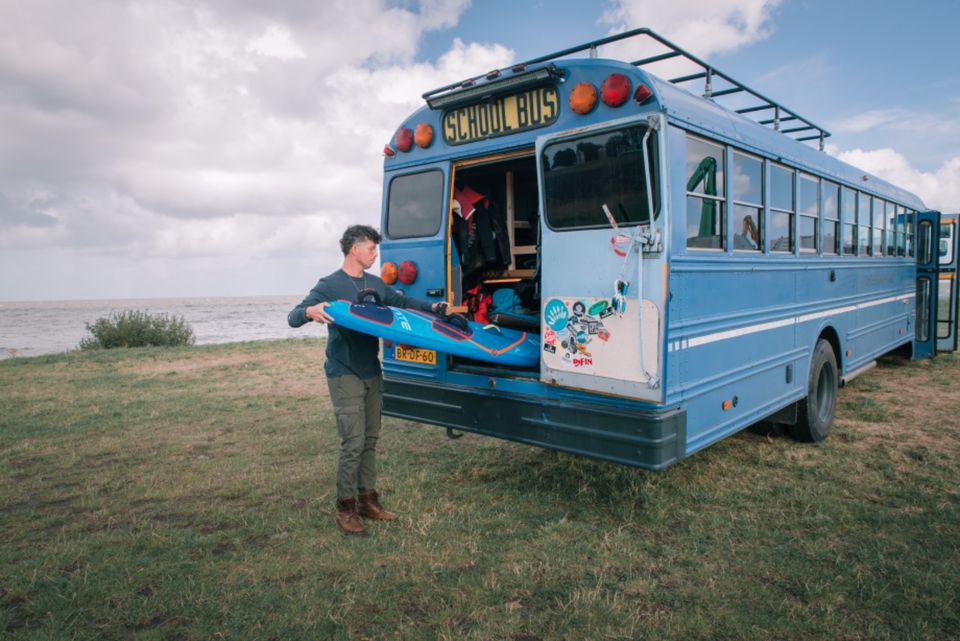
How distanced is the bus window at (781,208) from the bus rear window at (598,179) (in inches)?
70.3

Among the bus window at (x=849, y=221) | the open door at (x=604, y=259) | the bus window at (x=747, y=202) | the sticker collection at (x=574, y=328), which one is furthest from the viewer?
the bus window at (x=849, y=221)

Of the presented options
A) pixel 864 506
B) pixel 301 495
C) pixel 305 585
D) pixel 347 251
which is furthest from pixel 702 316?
pixel 301 495

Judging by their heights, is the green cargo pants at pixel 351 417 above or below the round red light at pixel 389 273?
below

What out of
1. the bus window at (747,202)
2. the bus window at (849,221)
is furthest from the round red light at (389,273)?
the bus window at (849,221)

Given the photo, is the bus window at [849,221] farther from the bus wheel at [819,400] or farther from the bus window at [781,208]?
the bus window at [781,208]

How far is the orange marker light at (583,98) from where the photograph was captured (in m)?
3.89

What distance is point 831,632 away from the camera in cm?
290

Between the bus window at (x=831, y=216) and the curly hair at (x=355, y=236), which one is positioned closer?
the curly hair at (x=355, y=236)

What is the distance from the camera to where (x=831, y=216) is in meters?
6.13

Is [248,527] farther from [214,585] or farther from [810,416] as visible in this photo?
[810,416]

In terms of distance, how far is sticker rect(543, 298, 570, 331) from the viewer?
13.3ft

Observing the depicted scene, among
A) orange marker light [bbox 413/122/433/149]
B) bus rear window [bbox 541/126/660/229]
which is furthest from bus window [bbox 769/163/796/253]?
orange marker light [bbox 413/122/433/149]

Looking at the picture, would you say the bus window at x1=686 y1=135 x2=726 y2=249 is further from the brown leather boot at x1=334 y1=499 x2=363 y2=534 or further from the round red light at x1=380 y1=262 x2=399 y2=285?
the brown leather boot at x1=334 y1=499 x2=363 y2=534

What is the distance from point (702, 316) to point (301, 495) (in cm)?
323
